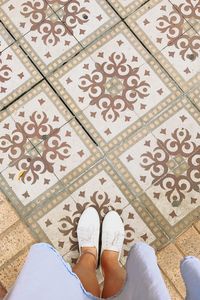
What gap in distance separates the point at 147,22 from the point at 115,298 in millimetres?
1041

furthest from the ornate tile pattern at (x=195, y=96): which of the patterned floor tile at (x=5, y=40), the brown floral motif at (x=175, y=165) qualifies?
the patterned floor tile at (x=5, y=40)

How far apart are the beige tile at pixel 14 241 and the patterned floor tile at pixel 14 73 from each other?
46 centimetres

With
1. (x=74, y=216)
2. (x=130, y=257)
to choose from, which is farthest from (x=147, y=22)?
(x=130, y=257)

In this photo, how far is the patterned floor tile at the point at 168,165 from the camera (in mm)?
1573

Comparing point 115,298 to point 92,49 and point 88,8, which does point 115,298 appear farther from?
point 88,8

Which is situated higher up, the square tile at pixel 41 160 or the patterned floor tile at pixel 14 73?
the patterned floor tile at pixel 14 73

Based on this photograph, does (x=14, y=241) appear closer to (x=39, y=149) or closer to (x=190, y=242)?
(x=39, y=149)

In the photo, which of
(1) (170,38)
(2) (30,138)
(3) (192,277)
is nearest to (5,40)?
(2) (30,138)

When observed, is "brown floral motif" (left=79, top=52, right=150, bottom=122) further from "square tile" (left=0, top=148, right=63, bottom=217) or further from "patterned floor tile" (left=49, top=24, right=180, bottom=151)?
"square tile" (left=0, top=148, right=63, bottom=217)

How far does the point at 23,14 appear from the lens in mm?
1717

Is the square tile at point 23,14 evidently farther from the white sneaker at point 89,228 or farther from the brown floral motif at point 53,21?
the white sneaker at point 89,228

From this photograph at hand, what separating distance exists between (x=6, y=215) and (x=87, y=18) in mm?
808

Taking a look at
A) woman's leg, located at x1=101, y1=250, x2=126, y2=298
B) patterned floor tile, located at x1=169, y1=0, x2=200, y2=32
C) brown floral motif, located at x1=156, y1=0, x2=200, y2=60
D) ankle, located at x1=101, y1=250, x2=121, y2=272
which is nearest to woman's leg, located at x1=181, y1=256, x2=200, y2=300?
woman's leg, located at x1=101, y1=250, x2=126, y2=298

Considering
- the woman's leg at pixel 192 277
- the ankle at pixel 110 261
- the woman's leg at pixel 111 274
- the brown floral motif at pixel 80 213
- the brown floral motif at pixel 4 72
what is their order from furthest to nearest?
1. the brown floral motif at pixel 4 72
2. the brown floral motif at pixel 80 213
3. the ankle at pixel 110 261
4. the woman's leg at pixel 111 274
5. the woman's leg at pixel 192 277
